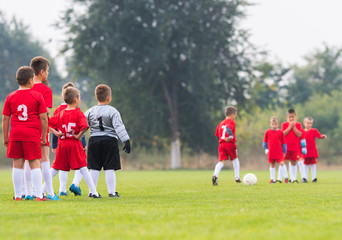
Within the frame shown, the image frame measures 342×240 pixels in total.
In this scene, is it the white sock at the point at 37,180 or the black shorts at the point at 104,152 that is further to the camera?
the black shorts at the point at 104,152

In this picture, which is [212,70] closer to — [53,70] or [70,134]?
[70,134]

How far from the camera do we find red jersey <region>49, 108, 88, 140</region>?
892 centimetres

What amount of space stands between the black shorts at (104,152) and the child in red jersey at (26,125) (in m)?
1.03

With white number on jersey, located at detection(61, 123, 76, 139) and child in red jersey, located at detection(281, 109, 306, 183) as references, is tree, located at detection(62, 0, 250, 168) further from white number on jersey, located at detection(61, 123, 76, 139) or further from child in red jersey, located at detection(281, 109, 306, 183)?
white number on jersey, located at detection(61, 123, 76, 139)

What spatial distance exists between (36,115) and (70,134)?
0.84 meters

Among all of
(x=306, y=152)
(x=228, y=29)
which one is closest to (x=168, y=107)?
(x=228, y=29)

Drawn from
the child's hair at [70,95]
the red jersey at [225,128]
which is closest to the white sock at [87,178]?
the child's hair at [70,95]

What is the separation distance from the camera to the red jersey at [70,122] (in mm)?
8922

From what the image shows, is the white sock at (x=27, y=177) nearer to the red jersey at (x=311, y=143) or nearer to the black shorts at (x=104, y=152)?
the black shorts at (x=104, y=152)

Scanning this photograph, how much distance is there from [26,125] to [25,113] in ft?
0.57

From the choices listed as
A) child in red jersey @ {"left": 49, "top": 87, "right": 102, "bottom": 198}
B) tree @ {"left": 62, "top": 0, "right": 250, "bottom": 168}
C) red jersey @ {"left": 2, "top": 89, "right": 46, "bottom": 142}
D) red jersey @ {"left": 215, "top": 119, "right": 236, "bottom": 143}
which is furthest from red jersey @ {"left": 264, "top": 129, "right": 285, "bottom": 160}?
tree @ {"left": 62, "top": 0, "right": 250, "bottom": 168}

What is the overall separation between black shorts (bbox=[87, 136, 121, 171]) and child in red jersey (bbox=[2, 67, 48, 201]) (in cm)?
103

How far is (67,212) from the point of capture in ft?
21.7

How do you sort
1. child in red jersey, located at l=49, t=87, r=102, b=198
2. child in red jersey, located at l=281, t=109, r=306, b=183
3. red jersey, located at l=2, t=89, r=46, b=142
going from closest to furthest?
red jersey, located at l=2, t=89, r=46, b=142 → child in red jersey, located at l=49, t=87, r=102, b=198 → child in red jersey, located at l=281, t=109, r=306, b=183
